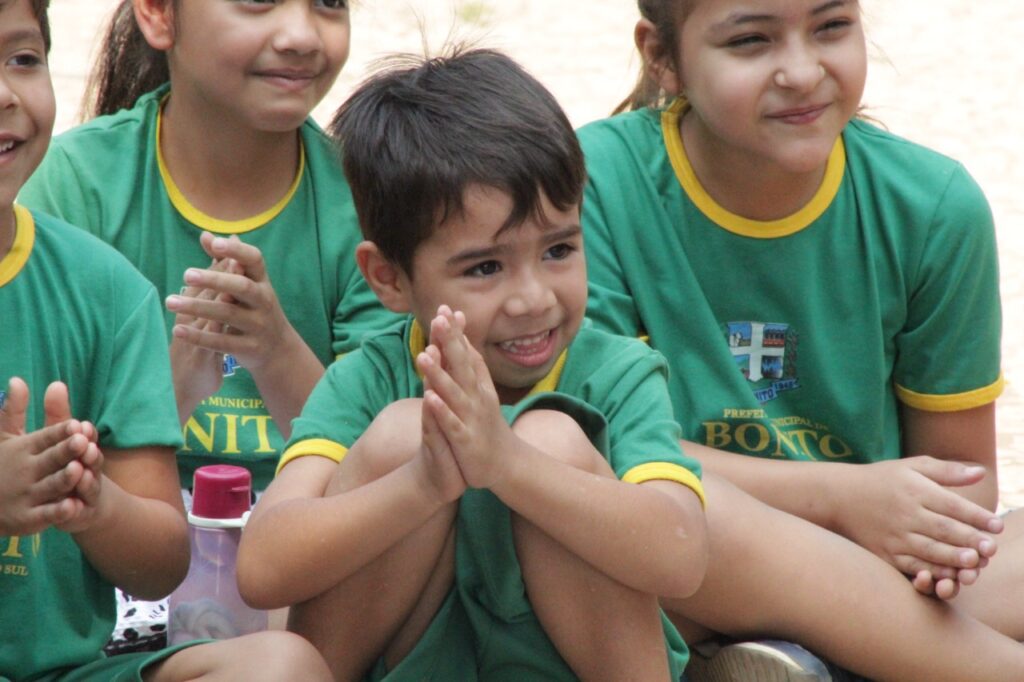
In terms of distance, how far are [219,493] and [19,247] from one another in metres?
0.55

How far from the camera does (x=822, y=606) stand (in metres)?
2.75

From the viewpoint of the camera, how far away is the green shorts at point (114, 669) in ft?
7.72

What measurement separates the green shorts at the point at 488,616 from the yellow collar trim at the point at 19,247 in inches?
28.6

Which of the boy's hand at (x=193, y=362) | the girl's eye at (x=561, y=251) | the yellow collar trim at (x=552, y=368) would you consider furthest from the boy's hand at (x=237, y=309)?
the girl's eye at (x=561, y=251)

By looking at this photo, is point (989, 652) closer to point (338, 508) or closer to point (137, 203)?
point (338, 508)

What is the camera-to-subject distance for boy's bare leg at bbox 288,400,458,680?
2.37 m

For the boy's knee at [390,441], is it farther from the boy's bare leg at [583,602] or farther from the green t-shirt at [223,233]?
the green t-shirt at [223,233]

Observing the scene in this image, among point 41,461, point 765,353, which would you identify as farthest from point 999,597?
point 41,461

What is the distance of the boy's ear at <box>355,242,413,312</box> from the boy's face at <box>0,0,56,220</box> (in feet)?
1.63

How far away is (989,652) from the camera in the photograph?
2.79 meters

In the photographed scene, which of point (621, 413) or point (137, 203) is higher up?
Result: point (137, 203)

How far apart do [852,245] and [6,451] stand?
5.20ft

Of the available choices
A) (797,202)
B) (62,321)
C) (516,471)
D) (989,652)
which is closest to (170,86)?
(62,321)

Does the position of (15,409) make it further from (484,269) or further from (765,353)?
(765,353)
